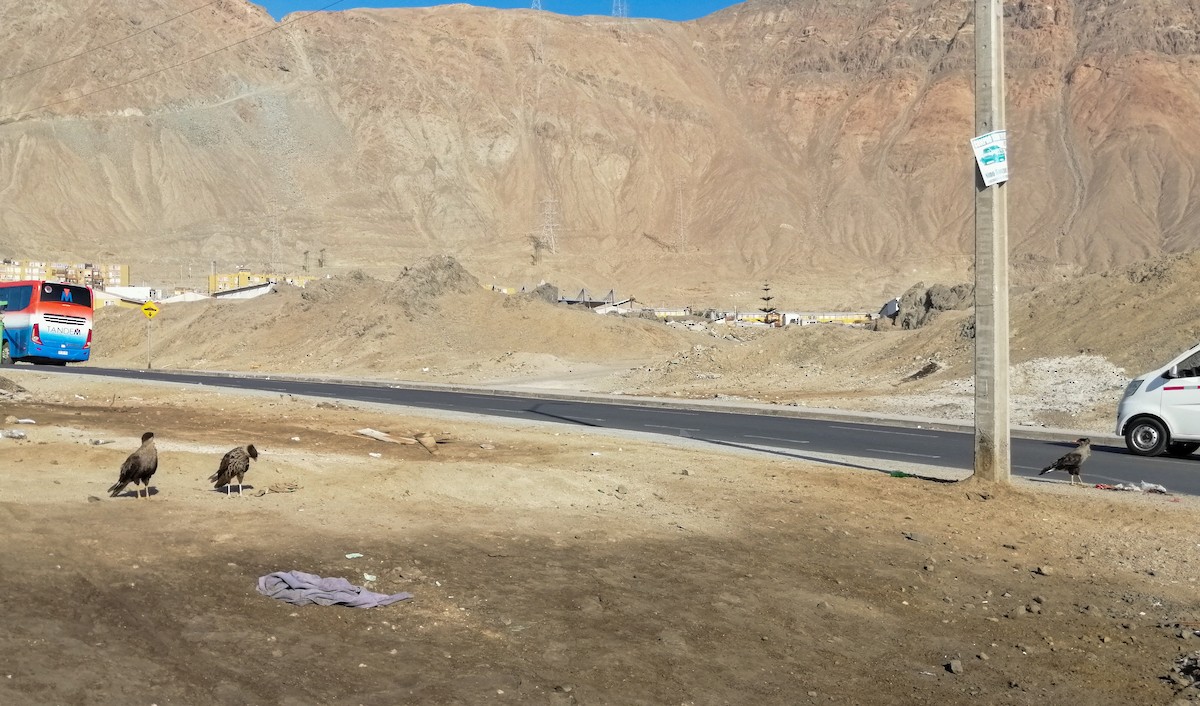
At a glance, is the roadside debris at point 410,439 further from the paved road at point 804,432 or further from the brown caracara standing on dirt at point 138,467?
the brown caracara standing on dirt at point 138,467

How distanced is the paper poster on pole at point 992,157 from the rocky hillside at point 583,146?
9838 centimetres

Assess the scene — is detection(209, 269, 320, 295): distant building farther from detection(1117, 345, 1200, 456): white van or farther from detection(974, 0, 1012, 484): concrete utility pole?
detection(974, 0, 1012, 484): concrete utility pole

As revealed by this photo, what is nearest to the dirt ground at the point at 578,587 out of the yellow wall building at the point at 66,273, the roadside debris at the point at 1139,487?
the roadside debris at the point at 1139,487

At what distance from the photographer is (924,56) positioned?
14875 centimetres

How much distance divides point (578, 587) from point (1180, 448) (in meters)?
14.0

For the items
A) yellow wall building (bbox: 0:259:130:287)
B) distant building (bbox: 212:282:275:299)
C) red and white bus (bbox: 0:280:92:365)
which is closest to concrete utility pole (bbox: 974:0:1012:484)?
red and white bus (bbox: 0:280:92:365)

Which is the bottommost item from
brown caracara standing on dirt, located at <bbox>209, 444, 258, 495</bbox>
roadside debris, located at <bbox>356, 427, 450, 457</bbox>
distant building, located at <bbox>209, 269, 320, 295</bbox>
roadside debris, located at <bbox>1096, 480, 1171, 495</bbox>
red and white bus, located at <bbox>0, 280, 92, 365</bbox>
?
roadside debris, located at <bbox>1096, 480, 1171, 495</bbox>

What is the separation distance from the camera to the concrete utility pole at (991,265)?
12023 mm

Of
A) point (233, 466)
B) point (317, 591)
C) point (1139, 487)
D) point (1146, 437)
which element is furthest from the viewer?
point (1146, 437)

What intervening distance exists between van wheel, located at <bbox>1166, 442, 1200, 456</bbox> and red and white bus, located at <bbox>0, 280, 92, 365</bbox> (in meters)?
32.9

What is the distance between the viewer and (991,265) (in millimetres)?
12023

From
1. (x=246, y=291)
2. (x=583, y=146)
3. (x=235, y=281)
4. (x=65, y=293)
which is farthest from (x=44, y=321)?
(x=583, y=146)

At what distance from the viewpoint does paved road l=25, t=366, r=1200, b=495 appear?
52.7 ft

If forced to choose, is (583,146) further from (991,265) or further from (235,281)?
(991,265)
